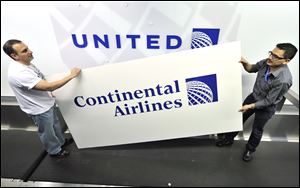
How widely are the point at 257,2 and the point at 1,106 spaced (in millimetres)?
2604

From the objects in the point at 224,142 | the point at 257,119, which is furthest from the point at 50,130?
the point at 257,119

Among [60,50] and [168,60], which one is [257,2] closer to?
[168,60]

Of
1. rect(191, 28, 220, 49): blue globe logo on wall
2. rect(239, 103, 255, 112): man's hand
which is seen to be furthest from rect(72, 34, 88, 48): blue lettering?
rect(239, 103, 255, 112): man's hand

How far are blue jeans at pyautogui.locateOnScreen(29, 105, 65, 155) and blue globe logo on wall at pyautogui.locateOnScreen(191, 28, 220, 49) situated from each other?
1.30m

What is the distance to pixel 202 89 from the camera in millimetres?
1801

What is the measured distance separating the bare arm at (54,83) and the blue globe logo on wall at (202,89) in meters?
0.87

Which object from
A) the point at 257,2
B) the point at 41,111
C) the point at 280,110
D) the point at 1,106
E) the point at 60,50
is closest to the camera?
the point at 257,2

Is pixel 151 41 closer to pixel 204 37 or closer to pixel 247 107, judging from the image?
pixel 204 37

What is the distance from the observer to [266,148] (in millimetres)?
2219

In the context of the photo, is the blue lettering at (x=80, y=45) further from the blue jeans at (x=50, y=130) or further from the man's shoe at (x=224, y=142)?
the man's shoe at (x=224, y=142)

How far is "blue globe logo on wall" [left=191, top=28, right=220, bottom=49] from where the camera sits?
1.79 m

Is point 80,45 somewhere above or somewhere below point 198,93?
above

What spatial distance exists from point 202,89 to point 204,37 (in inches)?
16.3

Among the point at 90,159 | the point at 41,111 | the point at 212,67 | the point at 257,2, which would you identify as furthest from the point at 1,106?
the point at 257,2
